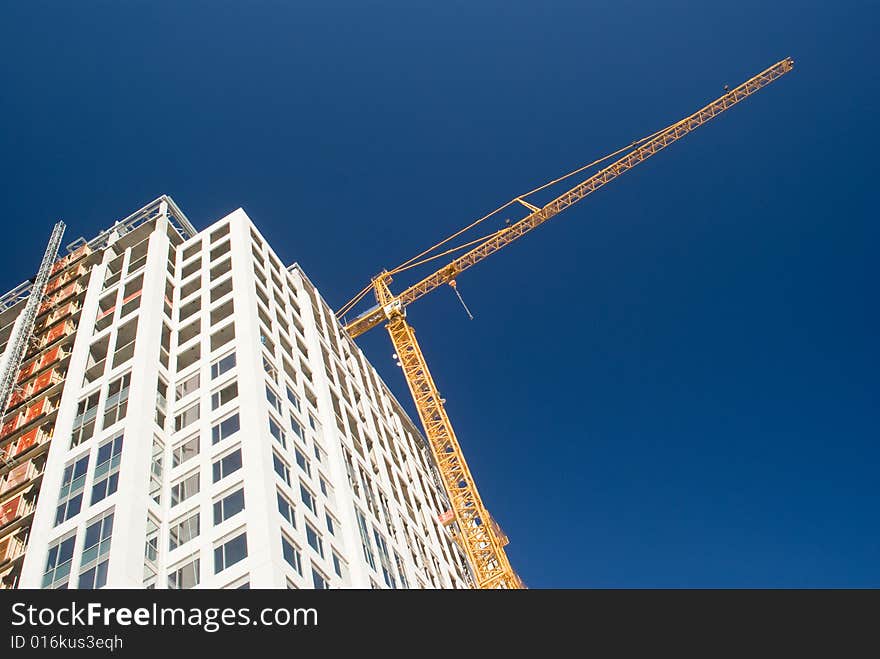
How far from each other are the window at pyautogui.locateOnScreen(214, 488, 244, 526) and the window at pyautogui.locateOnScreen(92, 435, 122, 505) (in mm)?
5491

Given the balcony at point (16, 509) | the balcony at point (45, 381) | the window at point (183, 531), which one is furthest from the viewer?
the balcony at point (45, 381)

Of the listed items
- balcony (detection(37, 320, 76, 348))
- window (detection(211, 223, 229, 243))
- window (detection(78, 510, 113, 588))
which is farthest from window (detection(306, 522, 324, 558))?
window (detection(211, 223, 229, 243))

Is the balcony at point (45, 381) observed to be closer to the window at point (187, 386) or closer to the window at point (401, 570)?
the window at point (187, 386)

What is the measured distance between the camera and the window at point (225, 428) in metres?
42.4

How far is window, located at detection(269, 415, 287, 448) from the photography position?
43281 millimetres

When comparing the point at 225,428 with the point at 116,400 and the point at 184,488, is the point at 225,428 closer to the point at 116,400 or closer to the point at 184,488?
the point at 184,488

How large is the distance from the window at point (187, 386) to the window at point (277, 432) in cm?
639

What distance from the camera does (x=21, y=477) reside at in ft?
148

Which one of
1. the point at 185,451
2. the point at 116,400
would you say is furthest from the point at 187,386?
the point at 185,451

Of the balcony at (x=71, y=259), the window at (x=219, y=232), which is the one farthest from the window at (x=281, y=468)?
the balcony at (x=71, y=259)

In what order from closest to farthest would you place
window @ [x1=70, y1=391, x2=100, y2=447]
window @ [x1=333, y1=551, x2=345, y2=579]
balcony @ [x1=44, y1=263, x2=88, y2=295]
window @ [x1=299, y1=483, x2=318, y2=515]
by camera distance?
1. window @ [x1=333, y1=551, x2=345, y2=579]
2. window @ [x1=299, y1=483, x2=318, y2=515]
3. window @ [x1=70, y1=391, x2=100, y2=447]
4. balcony @ [x1=44, y1=263, x2=88, y2=295]

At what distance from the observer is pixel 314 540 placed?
3912 cm

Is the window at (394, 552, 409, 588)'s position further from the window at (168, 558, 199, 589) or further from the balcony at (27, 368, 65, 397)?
the balcony at (27, 368, 65, 397)

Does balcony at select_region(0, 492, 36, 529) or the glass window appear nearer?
balcony at select_region(0, 492, 36, 529)
